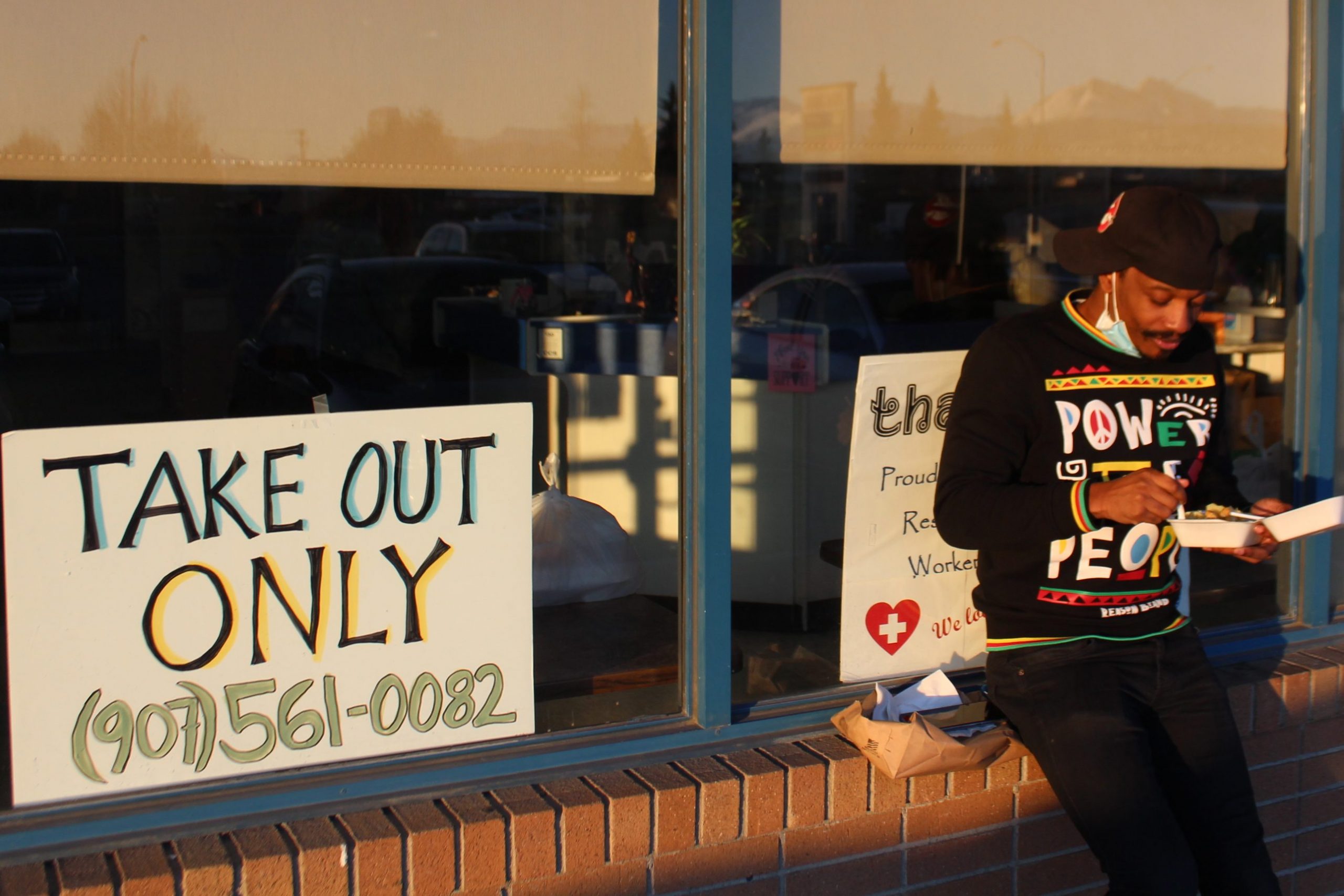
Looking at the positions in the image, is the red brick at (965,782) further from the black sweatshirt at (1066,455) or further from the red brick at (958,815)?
the black sweatshirt at (1066,455)

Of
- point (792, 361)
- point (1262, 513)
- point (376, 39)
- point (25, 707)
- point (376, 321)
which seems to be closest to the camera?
point (25, 707)

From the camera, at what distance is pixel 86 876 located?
2.01 m

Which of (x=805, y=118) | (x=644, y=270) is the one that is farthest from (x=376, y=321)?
(x=805, y=118)

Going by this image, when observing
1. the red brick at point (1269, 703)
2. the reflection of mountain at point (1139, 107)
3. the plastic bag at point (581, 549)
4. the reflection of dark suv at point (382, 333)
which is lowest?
the red brick at point (1269, 703)

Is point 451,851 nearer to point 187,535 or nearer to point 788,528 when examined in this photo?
point 187,535

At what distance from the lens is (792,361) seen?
11.2 ft

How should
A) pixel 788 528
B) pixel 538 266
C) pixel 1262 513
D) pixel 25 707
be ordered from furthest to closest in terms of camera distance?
1. pixel 538 266
2. pixel 788 528
3. pixel 1262 513
4. pixel 25 707

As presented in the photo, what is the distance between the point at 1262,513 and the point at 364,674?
1.71m

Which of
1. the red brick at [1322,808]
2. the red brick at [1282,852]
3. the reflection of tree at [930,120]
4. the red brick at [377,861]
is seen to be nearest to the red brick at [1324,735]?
the red brick at [1322,808]

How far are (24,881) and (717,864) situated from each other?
1150mm

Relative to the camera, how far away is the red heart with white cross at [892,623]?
2.77 m

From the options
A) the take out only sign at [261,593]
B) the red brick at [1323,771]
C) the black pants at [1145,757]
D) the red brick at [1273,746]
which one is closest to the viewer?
the take out only sign at [261,593]

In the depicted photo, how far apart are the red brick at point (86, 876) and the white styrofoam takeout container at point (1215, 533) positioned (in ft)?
6.02

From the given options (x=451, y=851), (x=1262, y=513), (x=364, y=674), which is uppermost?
(x=1262, y=513)
